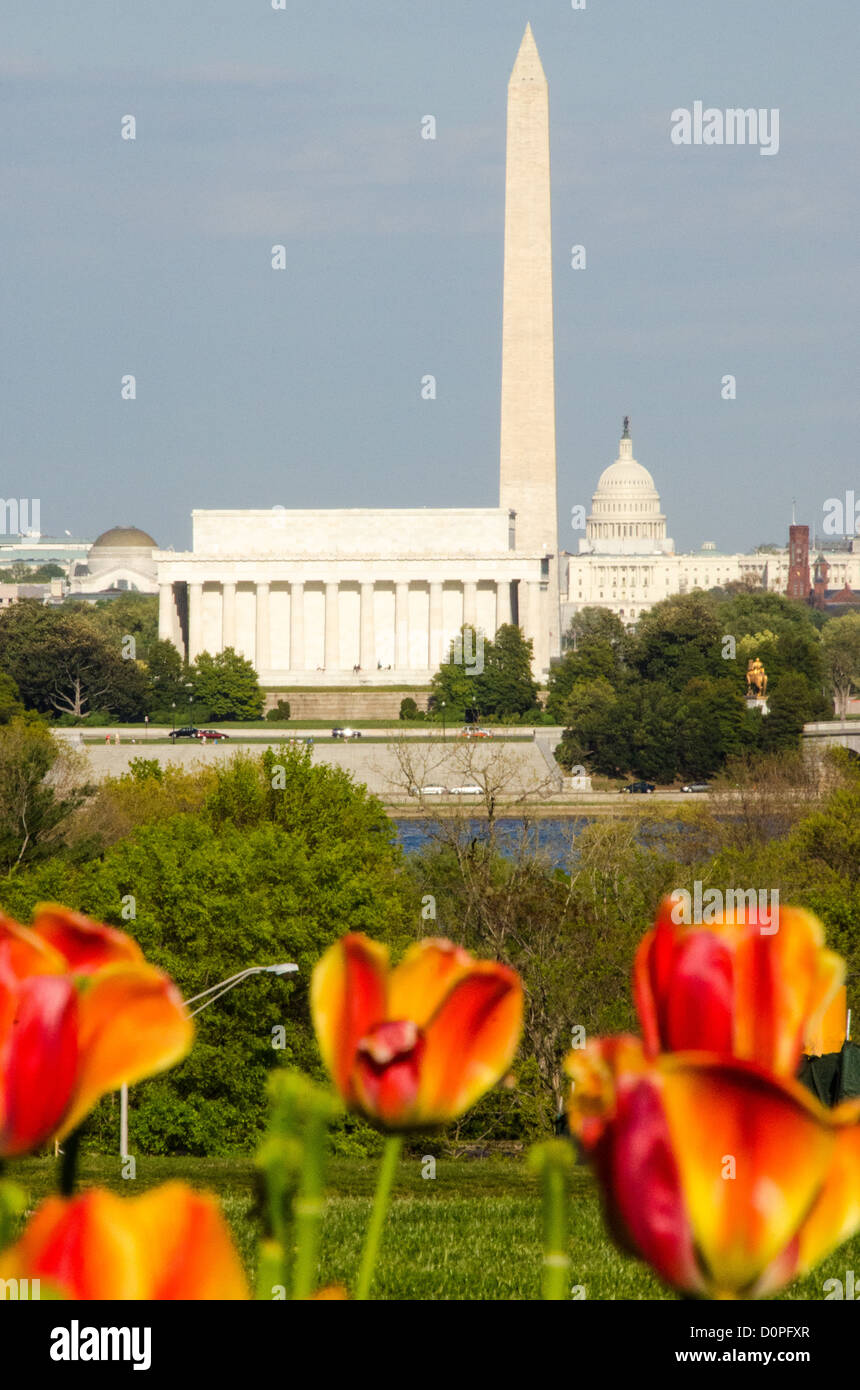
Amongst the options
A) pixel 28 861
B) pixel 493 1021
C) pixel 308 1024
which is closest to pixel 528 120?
pixel 28 861

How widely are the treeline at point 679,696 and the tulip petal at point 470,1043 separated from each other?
7659 cm

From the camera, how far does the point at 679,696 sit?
83312 millimetres

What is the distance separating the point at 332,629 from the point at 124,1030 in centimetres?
11872

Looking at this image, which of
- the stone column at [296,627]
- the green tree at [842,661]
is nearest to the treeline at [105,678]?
the stone column at [296,627]

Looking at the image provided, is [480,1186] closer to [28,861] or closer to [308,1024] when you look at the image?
[308,1024]

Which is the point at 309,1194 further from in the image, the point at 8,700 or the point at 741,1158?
the point at 8,700

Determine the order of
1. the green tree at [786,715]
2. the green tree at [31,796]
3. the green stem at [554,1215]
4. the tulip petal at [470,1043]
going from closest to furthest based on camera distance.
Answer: the green stem at [554,1215], the tulip petal at [470,1043], the green tree at [31,796], the green tree at [786,715]

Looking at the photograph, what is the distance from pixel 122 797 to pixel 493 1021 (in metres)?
54.1

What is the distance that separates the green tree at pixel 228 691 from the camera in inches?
3809

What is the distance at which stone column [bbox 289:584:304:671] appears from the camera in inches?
4692

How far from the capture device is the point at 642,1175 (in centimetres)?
107

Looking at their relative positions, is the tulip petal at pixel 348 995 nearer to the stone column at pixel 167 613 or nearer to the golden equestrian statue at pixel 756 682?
the golden equestrian statue at pixel 756 682

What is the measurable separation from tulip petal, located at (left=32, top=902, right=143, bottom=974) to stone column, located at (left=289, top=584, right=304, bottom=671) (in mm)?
117875

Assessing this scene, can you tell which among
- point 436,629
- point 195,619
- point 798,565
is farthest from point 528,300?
point 798,565
